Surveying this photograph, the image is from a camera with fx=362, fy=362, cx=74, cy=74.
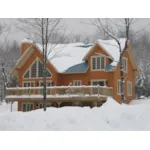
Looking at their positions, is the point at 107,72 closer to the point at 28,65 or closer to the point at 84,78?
the point at 84,78

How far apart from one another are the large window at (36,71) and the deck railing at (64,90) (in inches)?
44.4

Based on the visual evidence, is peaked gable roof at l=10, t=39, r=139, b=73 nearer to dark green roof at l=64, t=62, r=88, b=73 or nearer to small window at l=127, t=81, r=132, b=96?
dark green roof at l=64, t=62, r=88, b=73

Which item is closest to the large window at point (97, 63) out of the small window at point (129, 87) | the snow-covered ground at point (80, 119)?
the small window at point (129, 87)

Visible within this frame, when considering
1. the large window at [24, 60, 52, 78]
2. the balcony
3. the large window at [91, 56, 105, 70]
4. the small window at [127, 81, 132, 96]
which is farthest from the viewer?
the small window at [127, 81, 132, 96]

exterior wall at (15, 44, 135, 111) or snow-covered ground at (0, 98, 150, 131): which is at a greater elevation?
exterior wall at (15, 44, 135, 111)

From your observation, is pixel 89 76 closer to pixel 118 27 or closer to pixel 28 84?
pixel 28 84

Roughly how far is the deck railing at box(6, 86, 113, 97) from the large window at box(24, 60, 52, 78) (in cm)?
113

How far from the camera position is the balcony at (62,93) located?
17844 mm

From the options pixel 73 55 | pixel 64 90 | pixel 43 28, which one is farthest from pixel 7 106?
pixel 43 28

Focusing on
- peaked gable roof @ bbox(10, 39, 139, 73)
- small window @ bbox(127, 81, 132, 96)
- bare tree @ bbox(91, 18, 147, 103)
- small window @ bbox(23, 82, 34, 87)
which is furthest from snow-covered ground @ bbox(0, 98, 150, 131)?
small window @ bbox(23, 82, 34, 87)

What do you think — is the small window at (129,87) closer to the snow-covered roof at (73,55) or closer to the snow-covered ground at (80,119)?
the snow-covered roof at (73,55)

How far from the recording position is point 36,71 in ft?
67.0

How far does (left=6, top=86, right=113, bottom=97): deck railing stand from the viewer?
17906 millimetres
